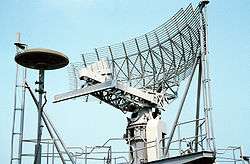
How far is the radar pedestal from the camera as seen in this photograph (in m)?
19.1

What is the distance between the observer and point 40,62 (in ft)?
65.3

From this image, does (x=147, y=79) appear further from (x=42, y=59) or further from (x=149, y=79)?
(x=42, y=59)

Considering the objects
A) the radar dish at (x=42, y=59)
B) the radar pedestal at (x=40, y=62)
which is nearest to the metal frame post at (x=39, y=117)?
the radar pedestal at (x=40, y=62)

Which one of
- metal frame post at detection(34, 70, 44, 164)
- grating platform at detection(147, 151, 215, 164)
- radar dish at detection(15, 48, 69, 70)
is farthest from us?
metal frame post at detection(34, 70, 44, 164)

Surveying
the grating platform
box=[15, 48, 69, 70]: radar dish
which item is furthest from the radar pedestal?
the grating platform

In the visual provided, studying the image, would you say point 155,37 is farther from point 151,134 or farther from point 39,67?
point 39,67

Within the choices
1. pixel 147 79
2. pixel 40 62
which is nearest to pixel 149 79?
pixel 147 79

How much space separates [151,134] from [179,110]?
6.35 meters

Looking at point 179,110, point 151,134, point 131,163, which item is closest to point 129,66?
point 151,134

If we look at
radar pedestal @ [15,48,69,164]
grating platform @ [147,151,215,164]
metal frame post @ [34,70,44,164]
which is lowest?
grating platform @ [147,151,215,164]

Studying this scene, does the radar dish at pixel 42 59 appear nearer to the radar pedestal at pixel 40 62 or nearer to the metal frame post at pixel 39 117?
the radar pedestal at pixel 40 62

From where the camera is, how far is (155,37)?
90.7ft

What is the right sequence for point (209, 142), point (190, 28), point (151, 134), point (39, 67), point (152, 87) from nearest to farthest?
point (209, 142) → point (39, 67) → point (190, 28) → point (151, 134) → point (152, 87)

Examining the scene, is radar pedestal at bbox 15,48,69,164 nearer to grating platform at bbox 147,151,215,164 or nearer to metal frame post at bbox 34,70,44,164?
metal frame post at bbox 34,70,44,164
